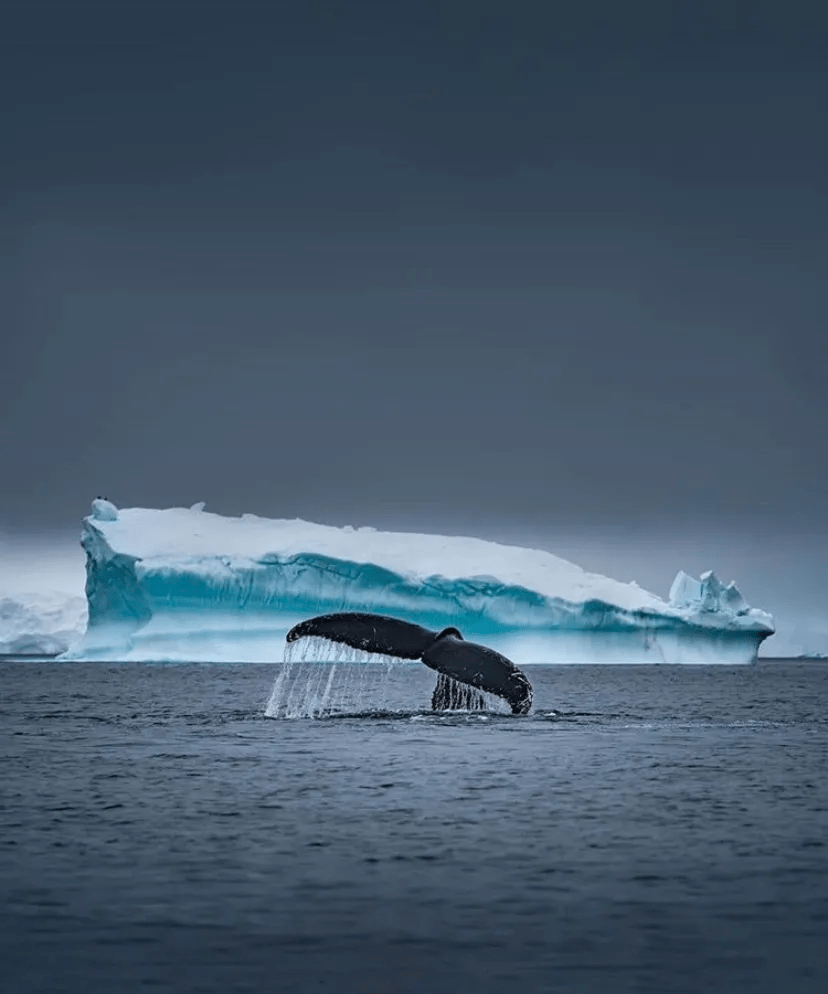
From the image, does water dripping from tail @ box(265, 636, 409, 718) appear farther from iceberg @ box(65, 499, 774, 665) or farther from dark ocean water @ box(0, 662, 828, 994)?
iceberg @ box(65, 499, 774, 665)

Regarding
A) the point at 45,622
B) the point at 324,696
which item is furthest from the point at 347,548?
the point at 45,622

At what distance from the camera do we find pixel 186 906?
30.5ft

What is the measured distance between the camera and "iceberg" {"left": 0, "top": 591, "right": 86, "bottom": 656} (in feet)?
365

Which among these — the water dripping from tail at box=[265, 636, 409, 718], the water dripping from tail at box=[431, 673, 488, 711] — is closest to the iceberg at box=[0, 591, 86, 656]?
the water dripping from tail at box=[265, 636, 409, 718]

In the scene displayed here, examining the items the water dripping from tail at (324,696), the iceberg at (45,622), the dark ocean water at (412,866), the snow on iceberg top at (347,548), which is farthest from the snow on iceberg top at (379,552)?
the iceberg at (45,622)

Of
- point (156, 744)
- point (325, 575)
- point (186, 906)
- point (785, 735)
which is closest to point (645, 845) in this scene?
point (186, 906)

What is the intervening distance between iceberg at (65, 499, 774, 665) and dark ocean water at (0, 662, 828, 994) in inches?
1532

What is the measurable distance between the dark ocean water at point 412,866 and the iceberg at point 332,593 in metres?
38.9

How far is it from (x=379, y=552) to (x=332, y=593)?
9.52 ft

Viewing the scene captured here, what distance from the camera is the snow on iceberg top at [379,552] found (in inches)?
2421

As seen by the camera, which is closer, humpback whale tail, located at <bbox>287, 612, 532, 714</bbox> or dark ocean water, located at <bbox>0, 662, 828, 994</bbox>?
dark ocean water, located at <bbox>0, 662, 828, 994</bbox>

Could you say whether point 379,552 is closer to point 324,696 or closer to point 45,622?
point 324,696

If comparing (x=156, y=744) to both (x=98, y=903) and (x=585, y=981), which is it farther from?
(x=585, y=981)

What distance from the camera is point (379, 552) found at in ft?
208
